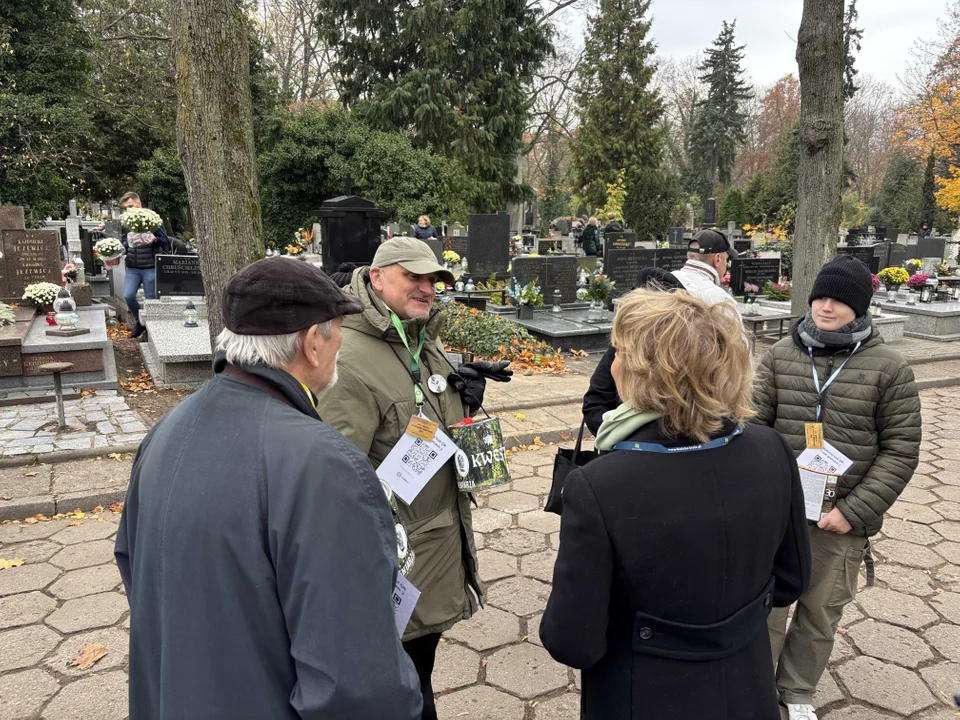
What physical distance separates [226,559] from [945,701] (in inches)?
136

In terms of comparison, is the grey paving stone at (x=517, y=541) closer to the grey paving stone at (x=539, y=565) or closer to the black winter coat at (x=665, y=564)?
the grey paving stone at (x=539, y=565)

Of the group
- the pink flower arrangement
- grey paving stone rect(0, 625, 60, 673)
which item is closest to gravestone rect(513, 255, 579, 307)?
the pink flower arrangement

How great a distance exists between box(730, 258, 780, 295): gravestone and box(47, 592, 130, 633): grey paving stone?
12424mm

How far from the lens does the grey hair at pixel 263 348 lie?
1407 millimetres

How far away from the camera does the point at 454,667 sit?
3.45 m

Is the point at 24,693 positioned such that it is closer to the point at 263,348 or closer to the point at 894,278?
the point at 263,348

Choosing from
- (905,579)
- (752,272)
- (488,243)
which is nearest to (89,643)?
(905,579)

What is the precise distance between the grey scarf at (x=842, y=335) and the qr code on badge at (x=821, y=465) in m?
0.46

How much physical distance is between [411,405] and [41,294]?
875cm

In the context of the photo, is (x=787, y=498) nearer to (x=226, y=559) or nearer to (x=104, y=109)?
(x=226, y=559)

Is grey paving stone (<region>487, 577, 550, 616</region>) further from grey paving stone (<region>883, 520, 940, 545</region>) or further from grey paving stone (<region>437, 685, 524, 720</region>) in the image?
grey paving stone (<region>883, 520, 940, 545</region>)

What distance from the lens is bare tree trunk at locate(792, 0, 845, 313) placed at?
21.3 feet

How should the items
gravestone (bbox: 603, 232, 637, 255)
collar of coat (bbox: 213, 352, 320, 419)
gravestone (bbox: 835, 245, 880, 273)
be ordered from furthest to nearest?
1. gravestone (bbox: 603, 232, 637, 255)
2. gravestone (bbox: 835, 245, 880, 273)
3. collar of coat (bbox: 213, 352, 320, 419)

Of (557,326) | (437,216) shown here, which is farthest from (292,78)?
(557,326)
